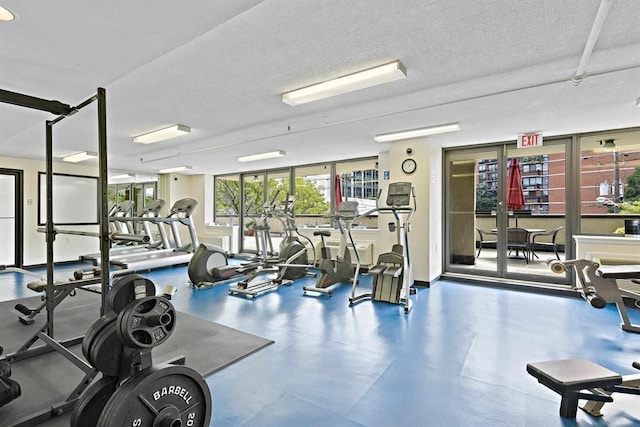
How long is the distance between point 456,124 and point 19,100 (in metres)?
4.53

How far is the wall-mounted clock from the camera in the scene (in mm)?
5328

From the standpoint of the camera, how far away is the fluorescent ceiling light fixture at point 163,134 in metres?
4.57

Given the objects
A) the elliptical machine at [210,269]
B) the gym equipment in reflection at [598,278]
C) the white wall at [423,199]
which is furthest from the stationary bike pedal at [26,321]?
the gym equipment in reflection at [598,278]

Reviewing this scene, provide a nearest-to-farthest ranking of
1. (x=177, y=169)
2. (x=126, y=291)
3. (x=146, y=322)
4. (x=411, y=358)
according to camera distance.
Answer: (x=146, y=322) < (x=126, y=291) < (x=411, y=358) < (x=177, y=169)

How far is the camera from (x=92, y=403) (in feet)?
5.34

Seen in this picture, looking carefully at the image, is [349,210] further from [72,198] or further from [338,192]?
[72,198]

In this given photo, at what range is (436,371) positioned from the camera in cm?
254

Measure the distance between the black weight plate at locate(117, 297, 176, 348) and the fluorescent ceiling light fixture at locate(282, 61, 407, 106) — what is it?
7.40ft

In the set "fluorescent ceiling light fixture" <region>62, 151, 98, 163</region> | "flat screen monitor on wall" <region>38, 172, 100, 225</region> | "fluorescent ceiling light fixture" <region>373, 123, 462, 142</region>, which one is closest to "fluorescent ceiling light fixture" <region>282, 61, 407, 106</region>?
"fluorescent ceiling light fixture" <region>373, 123, 462, 142</region>

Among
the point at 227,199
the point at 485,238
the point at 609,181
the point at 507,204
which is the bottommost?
the point at 485,238

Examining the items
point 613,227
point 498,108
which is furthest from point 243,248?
point 613,227

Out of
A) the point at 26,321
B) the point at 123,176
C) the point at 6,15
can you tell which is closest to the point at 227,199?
the point at 123,176

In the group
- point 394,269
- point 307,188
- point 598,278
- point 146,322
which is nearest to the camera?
point 146,322

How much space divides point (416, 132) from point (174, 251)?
5.43 meters
